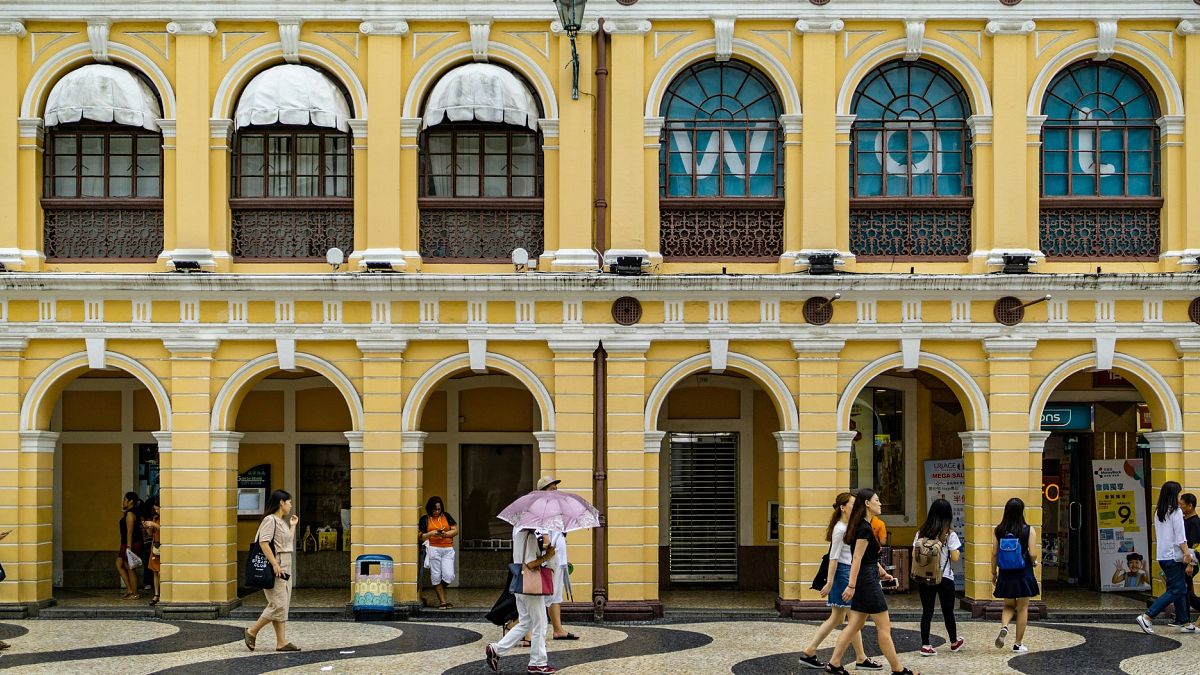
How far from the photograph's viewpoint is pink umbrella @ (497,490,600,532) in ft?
47.8

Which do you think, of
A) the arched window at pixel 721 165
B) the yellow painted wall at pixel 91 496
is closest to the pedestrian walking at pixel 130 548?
the yellow painted wall at pixel 91 496

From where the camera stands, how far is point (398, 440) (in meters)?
19.0

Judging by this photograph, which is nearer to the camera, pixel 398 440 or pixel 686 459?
pixel 398 440

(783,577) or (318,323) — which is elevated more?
(318,323)

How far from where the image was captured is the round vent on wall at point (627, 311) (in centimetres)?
1880

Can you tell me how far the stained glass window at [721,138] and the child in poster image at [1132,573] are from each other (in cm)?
703

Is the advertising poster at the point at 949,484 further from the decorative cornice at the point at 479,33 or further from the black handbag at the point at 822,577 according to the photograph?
the decorative cornice at the point at 479,33

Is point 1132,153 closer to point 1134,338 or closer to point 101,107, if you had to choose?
point 1134,338

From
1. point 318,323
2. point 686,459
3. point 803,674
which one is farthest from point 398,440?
point 803,674

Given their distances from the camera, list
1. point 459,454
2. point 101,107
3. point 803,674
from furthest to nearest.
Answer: point 459,454 → point 101,107 → point 803,674

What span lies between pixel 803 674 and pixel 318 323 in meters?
8.07

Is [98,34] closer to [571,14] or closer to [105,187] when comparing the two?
[105,187]

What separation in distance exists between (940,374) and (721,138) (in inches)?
166

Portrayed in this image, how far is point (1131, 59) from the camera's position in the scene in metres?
19.0
